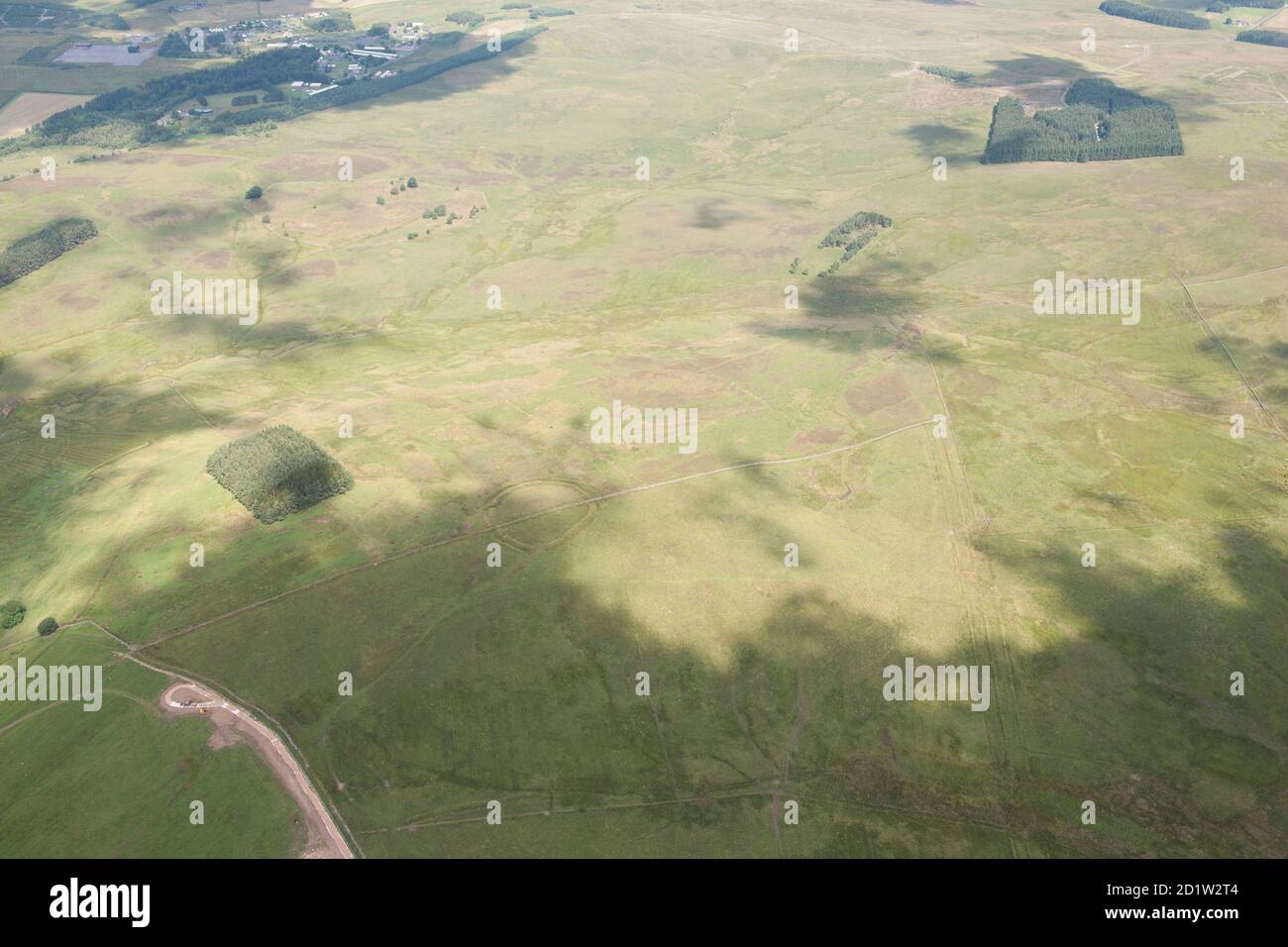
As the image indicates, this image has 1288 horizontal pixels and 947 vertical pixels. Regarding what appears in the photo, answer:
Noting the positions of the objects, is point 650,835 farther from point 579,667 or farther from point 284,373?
point 284,373

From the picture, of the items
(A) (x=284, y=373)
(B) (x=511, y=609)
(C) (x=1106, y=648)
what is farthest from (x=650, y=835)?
(A) (x=284, y=373)

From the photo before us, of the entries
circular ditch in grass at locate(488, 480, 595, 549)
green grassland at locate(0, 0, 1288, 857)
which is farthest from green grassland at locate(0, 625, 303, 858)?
circular ditch in grass at locate(488, 480, 595, 549)

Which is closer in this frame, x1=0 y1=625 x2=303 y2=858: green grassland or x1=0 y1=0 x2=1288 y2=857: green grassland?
x1=0 y1=625 x2=303 y2=858: green grassland

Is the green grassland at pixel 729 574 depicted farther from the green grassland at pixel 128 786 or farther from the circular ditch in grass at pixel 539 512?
the green grassland at pixel 128 786

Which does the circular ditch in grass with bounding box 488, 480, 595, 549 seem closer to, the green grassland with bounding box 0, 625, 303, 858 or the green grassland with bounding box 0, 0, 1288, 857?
the green grassland with bounding box 0, 0, 1288, 857

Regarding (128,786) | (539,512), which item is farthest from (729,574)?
(128,786)

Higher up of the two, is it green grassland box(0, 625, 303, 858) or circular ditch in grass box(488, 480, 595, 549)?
circular ditch in grass box(488, 480, 595, 549)
